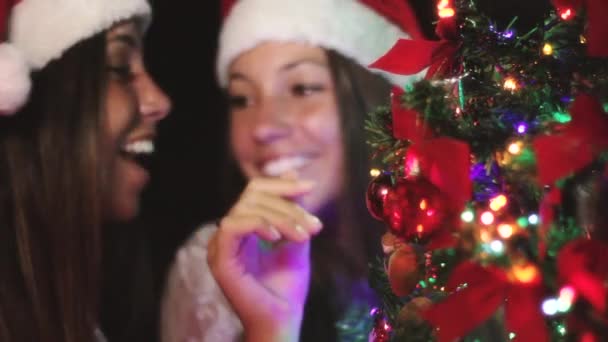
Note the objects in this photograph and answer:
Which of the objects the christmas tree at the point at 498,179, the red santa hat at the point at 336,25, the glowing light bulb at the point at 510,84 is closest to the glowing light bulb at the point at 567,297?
the christmas tree at the point at 498,179

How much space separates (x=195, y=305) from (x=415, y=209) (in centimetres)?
79

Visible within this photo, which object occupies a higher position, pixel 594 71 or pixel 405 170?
pixel 594 71

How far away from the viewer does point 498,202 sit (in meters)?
0.57

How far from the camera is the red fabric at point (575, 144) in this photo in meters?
0.47

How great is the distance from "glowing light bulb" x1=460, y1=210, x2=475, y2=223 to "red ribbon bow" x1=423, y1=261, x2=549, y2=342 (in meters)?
0.04

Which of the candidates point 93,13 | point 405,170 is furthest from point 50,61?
point 405,170

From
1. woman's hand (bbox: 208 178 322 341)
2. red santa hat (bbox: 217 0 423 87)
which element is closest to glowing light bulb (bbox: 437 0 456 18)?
woman's hand (bbox: 208 178 322 341)

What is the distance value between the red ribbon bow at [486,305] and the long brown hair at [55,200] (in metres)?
0.70

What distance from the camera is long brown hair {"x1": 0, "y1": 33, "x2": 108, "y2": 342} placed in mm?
981

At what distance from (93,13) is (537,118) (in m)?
0.79

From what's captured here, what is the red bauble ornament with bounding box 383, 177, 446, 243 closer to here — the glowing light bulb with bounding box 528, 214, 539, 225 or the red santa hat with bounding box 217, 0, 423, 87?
the glowing light bulb with bounding box 528, 214, 539, 225

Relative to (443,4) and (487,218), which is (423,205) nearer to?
(487,218)

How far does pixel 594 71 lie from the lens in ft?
1.86

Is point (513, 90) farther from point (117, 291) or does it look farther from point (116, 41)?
point (117, 291)
